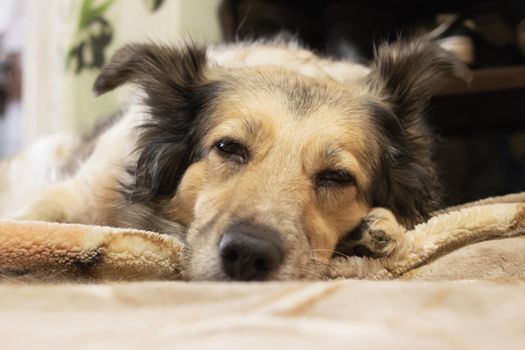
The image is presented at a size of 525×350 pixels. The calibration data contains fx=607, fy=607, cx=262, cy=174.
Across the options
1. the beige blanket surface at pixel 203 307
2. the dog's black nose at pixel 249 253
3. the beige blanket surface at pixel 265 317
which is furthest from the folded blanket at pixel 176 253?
the beige blanket surface at pixel 265 317

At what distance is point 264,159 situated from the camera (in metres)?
1.39

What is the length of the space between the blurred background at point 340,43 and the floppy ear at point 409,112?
78 centimetres

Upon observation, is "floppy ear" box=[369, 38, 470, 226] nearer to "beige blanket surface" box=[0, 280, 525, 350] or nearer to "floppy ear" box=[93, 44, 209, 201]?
"floppy ear" box=[93, 44, 209, 201]

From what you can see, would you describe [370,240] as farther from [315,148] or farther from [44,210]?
[44,210]

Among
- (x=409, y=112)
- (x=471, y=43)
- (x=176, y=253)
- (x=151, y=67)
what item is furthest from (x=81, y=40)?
(x=176, y=253)

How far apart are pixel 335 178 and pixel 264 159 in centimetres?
19

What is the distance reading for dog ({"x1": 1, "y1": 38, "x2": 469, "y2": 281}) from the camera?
1.23 metres

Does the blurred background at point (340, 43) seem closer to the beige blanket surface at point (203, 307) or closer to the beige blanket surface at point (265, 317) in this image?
the beige blanket surface at point (203, 307)

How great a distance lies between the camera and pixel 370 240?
1367mm

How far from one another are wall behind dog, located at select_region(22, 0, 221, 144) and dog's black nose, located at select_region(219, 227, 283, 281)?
180 centimetres

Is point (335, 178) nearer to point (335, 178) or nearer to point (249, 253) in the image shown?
point (335, 178)

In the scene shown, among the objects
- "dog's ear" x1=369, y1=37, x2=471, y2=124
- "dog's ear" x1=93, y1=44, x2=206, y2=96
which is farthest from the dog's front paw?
"dog's ear" x1=93, y1=44, x2=206, y2=96

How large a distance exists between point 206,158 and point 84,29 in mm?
2319

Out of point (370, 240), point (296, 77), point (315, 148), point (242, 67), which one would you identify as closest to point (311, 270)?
point (370, 240)
